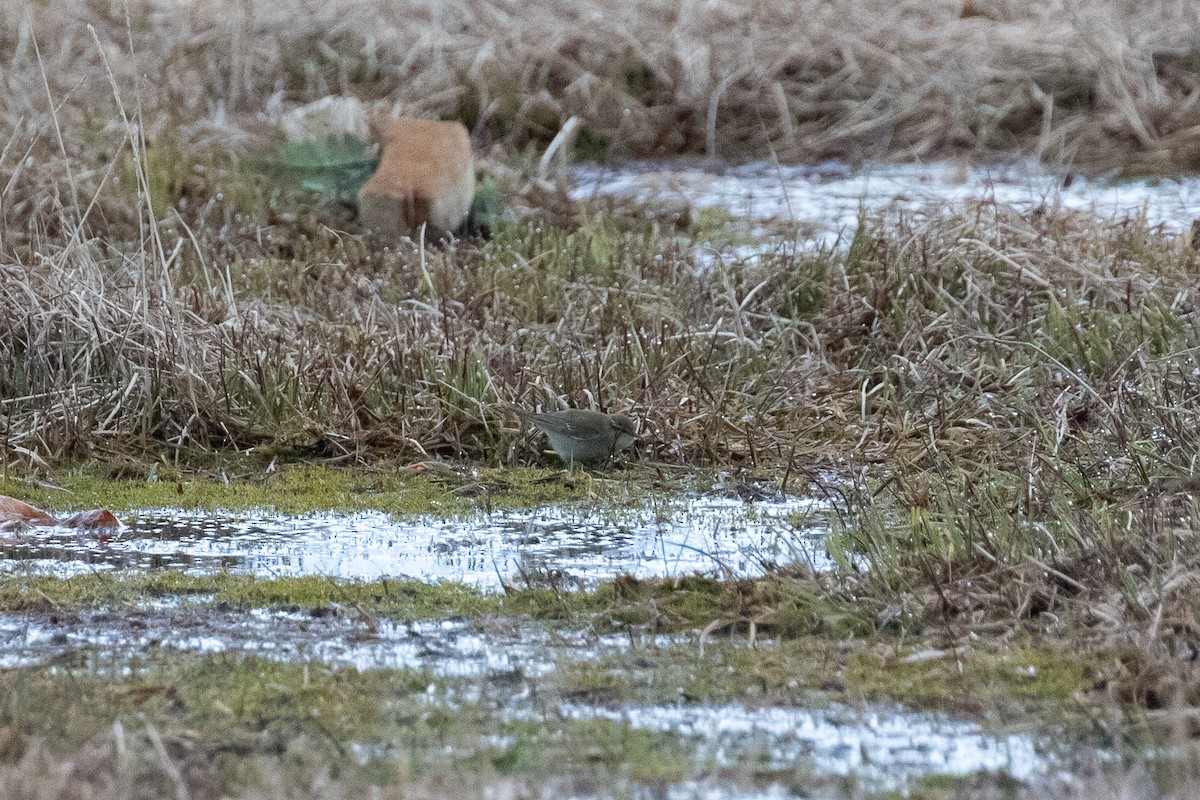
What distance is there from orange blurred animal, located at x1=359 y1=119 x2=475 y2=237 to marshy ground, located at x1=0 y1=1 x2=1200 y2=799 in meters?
0.19

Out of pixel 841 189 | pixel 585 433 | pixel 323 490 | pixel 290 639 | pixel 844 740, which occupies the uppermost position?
pixel 844 740

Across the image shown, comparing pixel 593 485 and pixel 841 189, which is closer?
pixel 593 485

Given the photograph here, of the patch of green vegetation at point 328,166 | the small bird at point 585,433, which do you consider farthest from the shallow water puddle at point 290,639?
the patch of green vegetation at point 328,166

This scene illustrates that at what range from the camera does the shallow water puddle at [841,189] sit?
30.0 feet

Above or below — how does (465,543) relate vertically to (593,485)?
above

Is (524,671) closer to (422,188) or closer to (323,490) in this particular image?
(323,490)

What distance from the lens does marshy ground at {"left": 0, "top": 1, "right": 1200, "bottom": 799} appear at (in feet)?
9.85

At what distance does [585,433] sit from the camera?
520 centimetres

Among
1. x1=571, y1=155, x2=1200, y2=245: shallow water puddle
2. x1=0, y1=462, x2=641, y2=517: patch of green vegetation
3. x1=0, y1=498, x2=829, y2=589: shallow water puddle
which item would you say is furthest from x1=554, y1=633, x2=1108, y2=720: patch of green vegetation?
x1=571, y1=155, x2=1200, y2=245: shallow water puddle

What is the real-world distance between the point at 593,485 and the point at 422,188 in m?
3.58

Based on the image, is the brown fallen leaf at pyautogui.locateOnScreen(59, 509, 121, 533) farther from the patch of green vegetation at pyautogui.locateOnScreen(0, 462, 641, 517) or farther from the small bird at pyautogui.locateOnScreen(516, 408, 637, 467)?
the small bird at pyautogui.locateOnScreen(516, 408, 637, 467)

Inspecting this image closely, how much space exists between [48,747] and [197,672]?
52 cm

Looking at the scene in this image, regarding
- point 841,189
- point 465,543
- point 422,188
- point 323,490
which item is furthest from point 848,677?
point 841,189

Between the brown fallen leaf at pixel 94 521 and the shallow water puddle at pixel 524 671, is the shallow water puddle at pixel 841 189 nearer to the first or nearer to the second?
the brown fallen leaf at pixel 94 521
